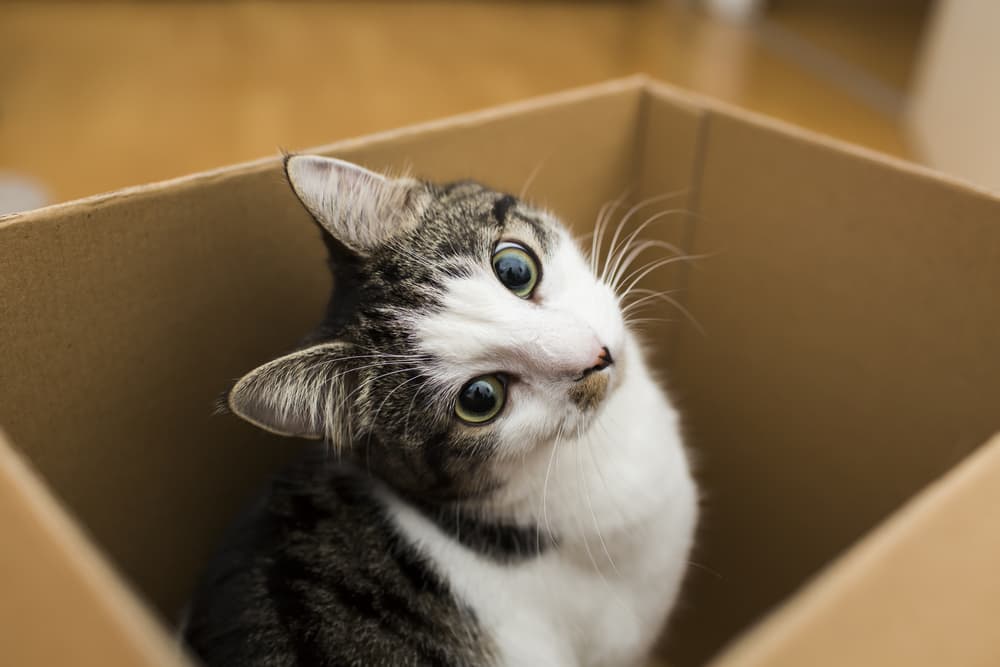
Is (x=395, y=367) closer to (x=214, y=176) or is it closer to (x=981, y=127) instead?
(x=214, y=176)

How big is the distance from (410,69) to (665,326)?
179cm

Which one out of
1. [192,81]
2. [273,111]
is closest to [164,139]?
[273,111]

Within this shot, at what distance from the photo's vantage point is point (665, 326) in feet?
3.42

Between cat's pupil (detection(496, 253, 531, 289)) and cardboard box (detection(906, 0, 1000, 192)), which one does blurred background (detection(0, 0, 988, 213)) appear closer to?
cardboard box (detection(906, 0, 1000, 192))

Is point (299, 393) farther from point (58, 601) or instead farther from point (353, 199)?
point (58, 601)

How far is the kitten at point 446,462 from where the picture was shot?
594 mm

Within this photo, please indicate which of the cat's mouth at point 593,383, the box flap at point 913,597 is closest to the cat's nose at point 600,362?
the cat's mouth at point 593,383

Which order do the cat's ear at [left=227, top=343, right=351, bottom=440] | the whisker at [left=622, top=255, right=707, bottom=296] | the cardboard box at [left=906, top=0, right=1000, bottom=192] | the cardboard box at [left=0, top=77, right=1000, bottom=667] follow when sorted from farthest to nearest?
the cardboard box at [left=906, top=0, right=1000, bottom=192]
the whisker at [left=622, top=255, right=707, bottom=296]
the cardboard box at [left=0, top=77, right=1000, bottom=667]
the cat's ear at [left=227, top=343, right=351, bottom=440]

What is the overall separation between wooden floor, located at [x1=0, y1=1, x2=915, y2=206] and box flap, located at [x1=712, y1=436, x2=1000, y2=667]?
5.80 feet

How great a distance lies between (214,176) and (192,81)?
1.95 meters

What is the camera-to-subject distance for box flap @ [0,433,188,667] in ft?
0.90

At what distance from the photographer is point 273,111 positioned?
2.13 m

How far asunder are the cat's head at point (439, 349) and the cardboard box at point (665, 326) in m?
0.14

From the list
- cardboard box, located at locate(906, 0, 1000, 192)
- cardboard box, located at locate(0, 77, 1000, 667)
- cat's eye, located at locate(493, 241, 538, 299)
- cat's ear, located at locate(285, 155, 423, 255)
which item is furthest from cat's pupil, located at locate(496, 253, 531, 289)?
cardboard box, located at locate(906, 0, 1000, 192)
